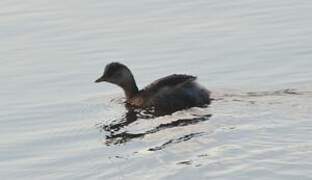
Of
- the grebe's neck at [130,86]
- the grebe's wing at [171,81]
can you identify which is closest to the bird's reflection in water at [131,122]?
the grebe's wing at [171,81]

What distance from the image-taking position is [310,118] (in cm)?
1252

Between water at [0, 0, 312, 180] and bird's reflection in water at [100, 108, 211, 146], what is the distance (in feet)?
0.07

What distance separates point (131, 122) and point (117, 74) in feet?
5.76

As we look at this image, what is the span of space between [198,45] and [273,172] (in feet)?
26.3

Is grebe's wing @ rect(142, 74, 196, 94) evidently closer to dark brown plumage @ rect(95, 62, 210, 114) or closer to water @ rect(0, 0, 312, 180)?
dark brown plumage @ rect(95, 62, 210, 114)

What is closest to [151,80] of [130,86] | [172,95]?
[130,86]

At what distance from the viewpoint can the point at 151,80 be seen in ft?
54.5

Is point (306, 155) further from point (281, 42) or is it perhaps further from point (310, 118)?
point (281, 42)

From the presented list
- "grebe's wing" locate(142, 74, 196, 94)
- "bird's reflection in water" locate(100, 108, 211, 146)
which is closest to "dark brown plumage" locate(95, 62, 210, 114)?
"grebe's wing" locate(142, 74, 196, 94)

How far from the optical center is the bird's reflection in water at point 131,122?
1300 centimetres

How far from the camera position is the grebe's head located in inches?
623

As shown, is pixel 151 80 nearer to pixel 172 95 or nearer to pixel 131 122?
pixel 172 95

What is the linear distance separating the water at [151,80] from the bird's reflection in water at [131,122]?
0.02 metres

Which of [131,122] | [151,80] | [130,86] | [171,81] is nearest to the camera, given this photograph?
[131,122]
